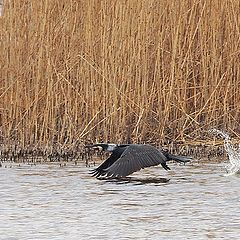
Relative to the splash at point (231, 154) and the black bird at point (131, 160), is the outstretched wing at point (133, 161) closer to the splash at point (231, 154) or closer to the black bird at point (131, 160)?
the black bird at point (131, 160)

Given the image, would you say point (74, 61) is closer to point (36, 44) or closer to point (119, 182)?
point (36, 44)

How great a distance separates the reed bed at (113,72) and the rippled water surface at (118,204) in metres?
0.69

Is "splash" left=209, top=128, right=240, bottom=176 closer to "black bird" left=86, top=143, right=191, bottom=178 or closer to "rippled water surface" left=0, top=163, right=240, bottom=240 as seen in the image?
"rippled water surface" left=0, top=163, right=240, bottom=240

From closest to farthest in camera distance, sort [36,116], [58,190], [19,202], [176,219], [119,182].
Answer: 1. [176,219]
2. [19,202]
3. [58,190]
4. [119,182]
5. [36,116]

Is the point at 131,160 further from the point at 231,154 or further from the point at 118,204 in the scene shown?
the point at 231,154

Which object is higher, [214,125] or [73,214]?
[214,125]

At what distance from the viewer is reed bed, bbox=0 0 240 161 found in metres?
7.79

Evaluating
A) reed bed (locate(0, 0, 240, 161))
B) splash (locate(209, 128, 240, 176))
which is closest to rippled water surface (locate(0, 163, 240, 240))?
splash (locate(209, 128, 240, 176))

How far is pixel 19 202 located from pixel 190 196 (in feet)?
3.71

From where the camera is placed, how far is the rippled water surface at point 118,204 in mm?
4633

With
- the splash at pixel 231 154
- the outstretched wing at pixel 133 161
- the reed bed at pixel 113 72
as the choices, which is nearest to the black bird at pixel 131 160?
the outstretched wing at pixel 133 161

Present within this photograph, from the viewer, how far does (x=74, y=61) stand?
7.96 m

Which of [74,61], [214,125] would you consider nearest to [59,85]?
[74,61]

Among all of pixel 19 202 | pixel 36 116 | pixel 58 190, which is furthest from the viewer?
pixel 36 116
